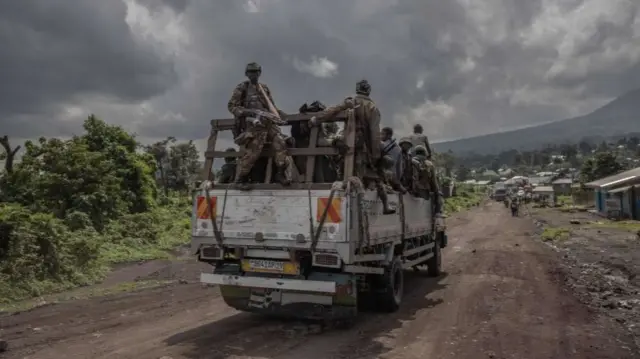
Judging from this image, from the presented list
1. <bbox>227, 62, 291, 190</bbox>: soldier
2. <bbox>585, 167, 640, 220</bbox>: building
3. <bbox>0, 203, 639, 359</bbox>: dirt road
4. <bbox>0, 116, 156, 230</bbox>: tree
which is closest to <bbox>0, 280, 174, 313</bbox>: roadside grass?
<bbox>0, 203, 639, 359</bbox>: dirt road

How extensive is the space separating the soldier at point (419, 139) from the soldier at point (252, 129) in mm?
4612

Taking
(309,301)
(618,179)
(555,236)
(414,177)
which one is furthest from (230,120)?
(618,179)

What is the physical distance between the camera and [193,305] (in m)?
9.49

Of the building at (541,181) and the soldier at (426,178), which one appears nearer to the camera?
the soldier at (426,178)

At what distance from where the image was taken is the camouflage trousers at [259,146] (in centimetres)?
752

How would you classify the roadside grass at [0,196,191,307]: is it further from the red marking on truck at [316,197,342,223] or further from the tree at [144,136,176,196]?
the tree at [144,136,176,196]

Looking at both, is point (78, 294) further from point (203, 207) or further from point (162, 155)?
point (162, 155)

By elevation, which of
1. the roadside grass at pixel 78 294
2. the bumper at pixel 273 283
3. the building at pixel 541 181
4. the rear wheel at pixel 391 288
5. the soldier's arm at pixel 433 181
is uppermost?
the building at pixel 541 181

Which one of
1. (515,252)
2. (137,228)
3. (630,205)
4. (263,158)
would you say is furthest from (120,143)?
(630,205)

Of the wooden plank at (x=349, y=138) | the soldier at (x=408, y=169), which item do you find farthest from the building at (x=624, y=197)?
the wooden plank at (x=349, y=138)

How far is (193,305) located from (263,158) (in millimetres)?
3182

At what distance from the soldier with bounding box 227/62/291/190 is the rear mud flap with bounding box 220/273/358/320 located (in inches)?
54.6

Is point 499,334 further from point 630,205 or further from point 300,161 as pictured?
point 630,205

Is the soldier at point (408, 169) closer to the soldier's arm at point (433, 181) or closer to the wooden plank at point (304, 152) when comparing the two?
the soldier's arm at point (433, 181)
